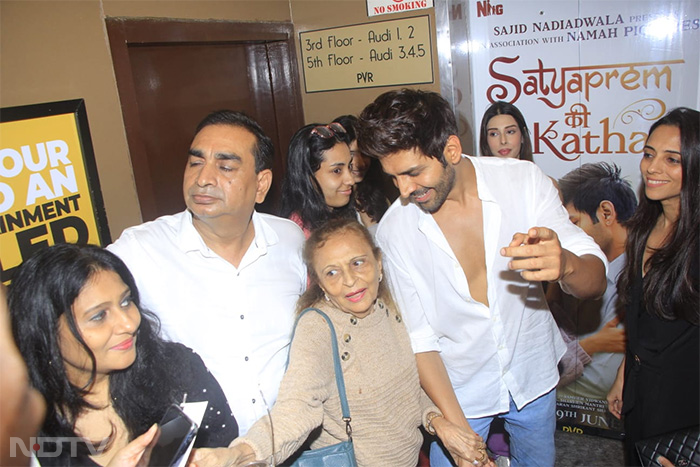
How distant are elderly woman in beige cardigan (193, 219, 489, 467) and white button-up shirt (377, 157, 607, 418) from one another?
0.18 meters

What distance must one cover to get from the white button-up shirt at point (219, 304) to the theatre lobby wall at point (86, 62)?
625 millimetres

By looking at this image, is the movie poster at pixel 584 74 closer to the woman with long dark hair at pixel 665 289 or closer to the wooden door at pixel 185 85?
the woman with long dark hair at pixel 665 289

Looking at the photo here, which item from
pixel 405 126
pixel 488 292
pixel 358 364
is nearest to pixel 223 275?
pixel 358 364

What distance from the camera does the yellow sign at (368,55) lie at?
3.17 meters

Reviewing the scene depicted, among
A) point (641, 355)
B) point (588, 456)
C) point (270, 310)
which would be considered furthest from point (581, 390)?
point (270, 310)

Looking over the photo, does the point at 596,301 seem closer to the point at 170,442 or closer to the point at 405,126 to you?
the point at 405,126

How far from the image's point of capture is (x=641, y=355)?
6.63 feet

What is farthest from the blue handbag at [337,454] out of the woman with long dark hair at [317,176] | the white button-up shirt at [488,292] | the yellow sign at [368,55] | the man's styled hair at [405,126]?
the yellow sign at [368,55]

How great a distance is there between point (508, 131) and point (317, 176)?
1.19m

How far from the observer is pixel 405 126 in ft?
5.85

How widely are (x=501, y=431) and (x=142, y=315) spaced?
1.96 m

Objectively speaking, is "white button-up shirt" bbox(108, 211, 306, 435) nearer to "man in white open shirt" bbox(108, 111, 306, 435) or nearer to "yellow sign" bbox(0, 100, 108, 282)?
"man in white open shirt" bbox(108, 111, 306, 435)

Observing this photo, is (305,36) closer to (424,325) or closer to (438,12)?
(438,12)

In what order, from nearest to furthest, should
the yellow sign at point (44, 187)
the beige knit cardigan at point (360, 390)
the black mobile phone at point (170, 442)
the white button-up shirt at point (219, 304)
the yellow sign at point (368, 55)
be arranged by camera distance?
the black mobile phone at point (170, 442) < the beige knit cardigan at point (360, 390) < the white button-up shirt at point (219, 304) < the yellow sign at point (44, 187) < the yellow sign at point (368, 55)
